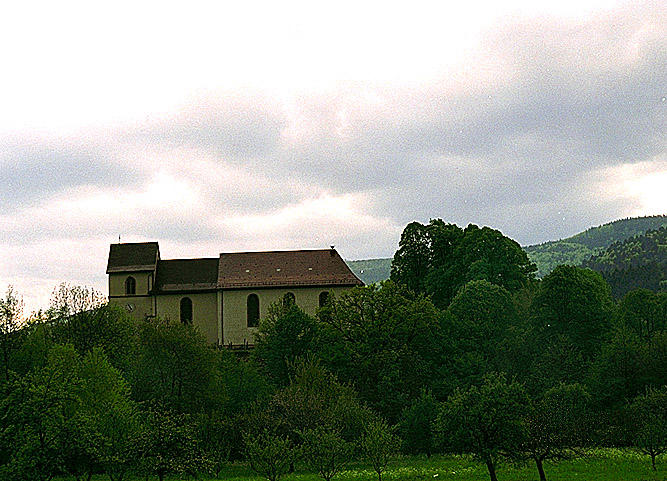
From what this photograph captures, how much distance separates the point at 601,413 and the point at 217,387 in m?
29.1

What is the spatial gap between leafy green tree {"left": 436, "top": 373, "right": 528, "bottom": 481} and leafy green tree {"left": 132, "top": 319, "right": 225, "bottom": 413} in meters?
29.1

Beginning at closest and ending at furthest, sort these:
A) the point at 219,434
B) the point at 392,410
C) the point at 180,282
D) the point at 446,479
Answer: the point at 446,479
the point at 219,434
the point at 392,410
the point at 180,282

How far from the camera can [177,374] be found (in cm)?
6425

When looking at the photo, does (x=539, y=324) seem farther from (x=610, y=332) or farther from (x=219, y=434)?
(x=219, y=434)

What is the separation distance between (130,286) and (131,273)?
157cm

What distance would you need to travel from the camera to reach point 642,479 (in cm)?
3866

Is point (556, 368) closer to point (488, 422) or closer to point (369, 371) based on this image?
point (369, 371)

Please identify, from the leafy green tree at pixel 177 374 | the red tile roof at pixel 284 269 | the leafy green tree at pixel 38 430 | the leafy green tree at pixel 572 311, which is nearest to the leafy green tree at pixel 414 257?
the red tile roof at pixel 284 269

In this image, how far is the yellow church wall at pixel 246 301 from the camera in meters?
97.4

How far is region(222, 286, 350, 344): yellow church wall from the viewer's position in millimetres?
97375

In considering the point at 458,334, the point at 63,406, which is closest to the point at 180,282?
the point at 458,334

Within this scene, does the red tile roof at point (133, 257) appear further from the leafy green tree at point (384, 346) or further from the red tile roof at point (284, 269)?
the leafy green tree at point (384, 346)

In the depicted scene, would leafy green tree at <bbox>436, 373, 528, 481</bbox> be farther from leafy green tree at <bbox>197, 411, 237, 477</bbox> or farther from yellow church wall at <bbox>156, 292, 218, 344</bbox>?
yellow church wall at <bbox>156, 292, 218, 344</bbox>

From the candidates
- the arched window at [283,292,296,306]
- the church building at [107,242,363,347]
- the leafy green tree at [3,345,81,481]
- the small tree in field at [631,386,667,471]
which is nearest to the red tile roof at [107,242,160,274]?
the church building at [107,242,363,347]
